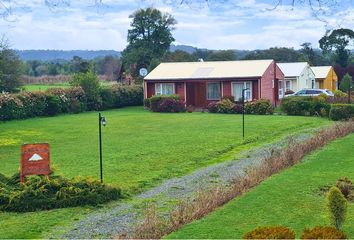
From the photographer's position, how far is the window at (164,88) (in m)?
43.3

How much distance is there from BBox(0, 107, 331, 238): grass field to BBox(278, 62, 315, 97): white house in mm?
17701

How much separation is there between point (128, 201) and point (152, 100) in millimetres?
28766

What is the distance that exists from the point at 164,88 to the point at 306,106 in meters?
12.8

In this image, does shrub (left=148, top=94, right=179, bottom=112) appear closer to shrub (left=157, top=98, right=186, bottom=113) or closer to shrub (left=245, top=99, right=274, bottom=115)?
shrub (left=157, top=98, right=186, bottom=113)

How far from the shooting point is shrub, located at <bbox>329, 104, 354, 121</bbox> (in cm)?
3005

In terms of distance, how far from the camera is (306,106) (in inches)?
1359

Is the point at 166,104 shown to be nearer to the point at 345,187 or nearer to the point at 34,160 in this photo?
the point at 34,160

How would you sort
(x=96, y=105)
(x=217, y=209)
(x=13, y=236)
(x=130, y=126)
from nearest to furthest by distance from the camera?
(x=13, y=236) → (x=217, y=209) → (x=130, y=126) → (x=96, y=105)

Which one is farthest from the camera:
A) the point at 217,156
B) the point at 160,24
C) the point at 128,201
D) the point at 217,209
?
the point at 217,156

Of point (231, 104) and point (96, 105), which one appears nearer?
point (231, 104)

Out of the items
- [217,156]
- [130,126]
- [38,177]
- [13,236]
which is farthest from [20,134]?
[13,236]

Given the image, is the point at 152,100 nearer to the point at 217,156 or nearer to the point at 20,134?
the point at 20,134

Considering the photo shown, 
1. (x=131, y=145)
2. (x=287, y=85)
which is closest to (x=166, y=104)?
(x=287, y=85)

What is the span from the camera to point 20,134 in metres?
26.2
